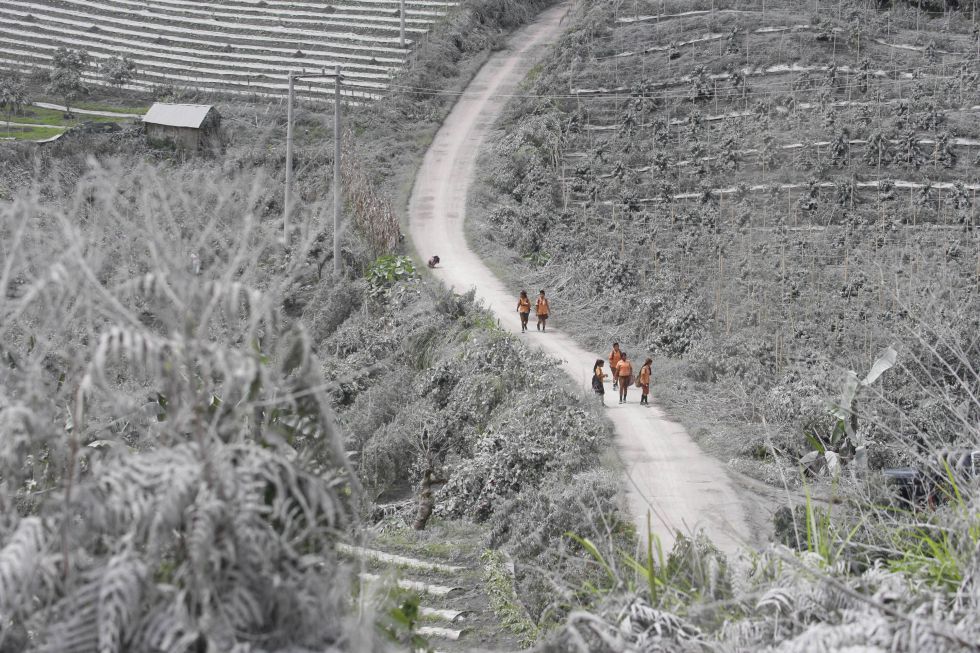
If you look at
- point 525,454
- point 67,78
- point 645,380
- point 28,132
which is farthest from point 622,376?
point 67,78

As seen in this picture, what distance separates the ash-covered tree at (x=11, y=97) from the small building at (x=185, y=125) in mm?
7208

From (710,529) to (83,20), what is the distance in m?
50.8

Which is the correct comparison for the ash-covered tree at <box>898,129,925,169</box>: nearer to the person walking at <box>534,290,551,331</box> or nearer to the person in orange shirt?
the person walking at <box>534,290,551,331</box>

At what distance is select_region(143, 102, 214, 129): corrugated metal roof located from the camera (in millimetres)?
39281

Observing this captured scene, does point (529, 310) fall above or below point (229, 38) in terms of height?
below

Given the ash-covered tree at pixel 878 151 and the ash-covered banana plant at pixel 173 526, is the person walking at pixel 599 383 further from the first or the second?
the ash-covered tree at pixel 878 151

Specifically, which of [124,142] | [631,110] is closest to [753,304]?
[631,110]

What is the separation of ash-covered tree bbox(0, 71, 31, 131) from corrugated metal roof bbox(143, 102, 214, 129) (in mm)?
7011

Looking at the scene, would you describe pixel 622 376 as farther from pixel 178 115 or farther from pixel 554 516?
pixel 178 115

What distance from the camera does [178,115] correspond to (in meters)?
39.8

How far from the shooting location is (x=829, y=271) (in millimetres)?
25141

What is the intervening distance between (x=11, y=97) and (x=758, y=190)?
29502 millimetres

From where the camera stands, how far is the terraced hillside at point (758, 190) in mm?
20359

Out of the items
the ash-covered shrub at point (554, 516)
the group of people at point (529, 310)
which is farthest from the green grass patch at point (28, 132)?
the ash-covered shrub at point (554, 516)
